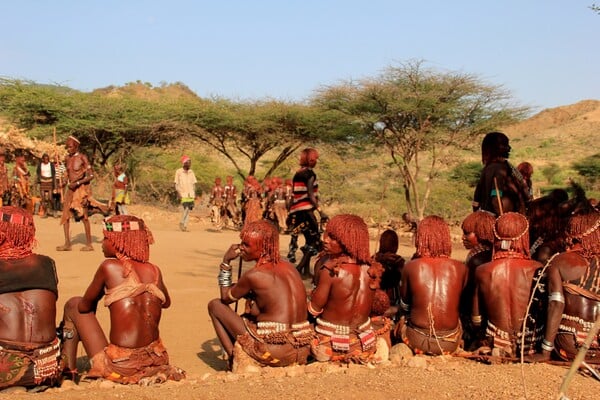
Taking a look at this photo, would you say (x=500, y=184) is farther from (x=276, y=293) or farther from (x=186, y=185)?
(x=186, y=185)

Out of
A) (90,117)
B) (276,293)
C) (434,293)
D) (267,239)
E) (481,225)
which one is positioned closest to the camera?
(276,293)

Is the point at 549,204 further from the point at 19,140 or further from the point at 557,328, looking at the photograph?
A: the point at 19,140

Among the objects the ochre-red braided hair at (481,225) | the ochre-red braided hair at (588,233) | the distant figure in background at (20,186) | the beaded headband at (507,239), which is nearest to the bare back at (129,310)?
the beaded headband at (507,239)

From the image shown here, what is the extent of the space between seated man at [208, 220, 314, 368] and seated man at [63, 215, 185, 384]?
0.53 metres

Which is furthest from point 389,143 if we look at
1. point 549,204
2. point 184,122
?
point 549,204

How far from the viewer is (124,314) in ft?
14.3

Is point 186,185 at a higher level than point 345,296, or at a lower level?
higher

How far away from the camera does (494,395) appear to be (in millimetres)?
4141

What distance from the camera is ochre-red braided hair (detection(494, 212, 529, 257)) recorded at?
506cm

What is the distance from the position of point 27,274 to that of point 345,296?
212 cm

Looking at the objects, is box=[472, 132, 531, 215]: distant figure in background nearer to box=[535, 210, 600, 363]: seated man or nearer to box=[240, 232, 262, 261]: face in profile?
box=[535, 210, 600, 363]: seated man

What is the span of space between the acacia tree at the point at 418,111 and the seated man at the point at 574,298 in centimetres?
1677

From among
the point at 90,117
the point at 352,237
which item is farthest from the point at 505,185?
the point at 90,117

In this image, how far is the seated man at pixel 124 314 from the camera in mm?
4355
